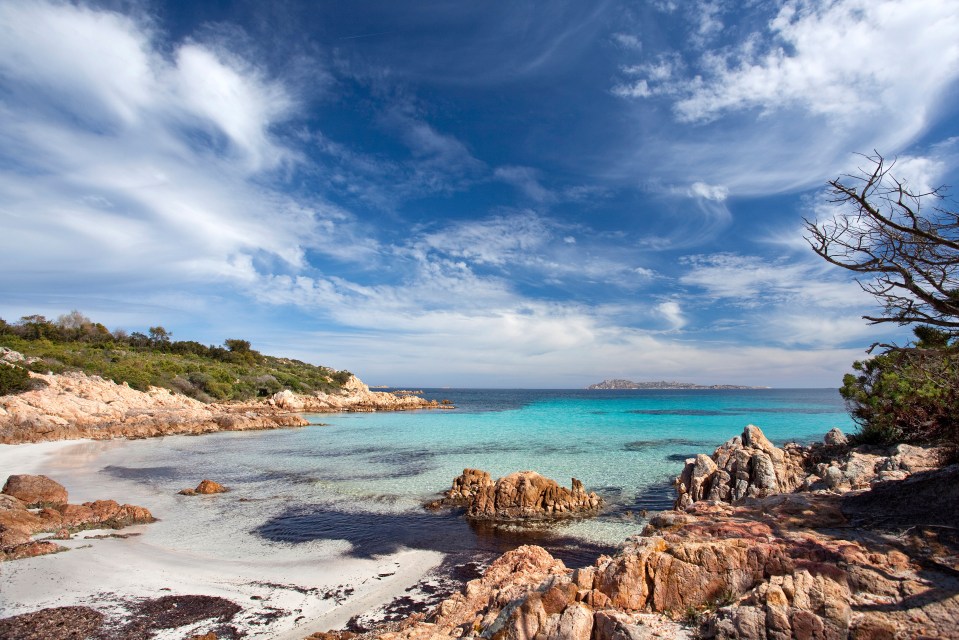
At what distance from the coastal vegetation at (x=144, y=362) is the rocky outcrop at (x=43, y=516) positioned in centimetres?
2852

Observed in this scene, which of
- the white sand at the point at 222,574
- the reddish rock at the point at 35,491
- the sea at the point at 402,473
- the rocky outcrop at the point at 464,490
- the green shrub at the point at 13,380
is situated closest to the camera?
the white sand at the point at 222,574

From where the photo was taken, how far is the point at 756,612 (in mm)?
5199

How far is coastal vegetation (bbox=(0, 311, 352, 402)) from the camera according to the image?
53562mm

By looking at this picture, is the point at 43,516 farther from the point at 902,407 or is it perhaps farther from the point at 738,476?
the point at 902,407

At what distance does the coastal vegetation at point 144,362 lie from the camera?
5356 cm

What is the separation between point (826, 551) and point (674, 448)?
102 feet

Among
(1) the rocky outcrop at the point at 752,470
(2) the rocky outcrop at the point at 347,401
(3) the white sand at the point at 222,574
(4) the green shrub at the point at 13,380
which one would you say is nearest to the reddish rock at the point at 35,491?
(3) the white sand at the point at 222,574

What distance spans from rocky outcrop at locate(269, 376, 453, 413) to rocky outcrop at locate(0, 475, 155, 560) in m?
51.0

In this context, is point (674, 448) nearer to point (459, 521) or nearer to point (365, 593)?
point (459, 521)

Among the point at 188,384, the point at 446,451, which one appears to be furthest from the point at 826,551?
the point at 188,384

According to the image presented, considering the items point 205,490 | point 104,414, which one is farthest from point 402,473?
point 104,414

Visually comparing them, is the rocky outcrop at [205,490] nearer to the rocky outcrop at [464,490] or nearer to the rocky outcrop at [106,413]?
the rocky outcrop at [464,490]

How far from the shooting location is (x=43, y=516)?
15094mm

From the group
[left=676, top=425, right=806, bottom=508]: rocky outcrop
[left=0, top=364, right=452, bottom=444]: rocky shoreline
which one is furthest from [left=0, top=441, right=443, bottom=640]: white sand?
[left=0, top=364, right=452, bottom=444]: rocky shoreline
